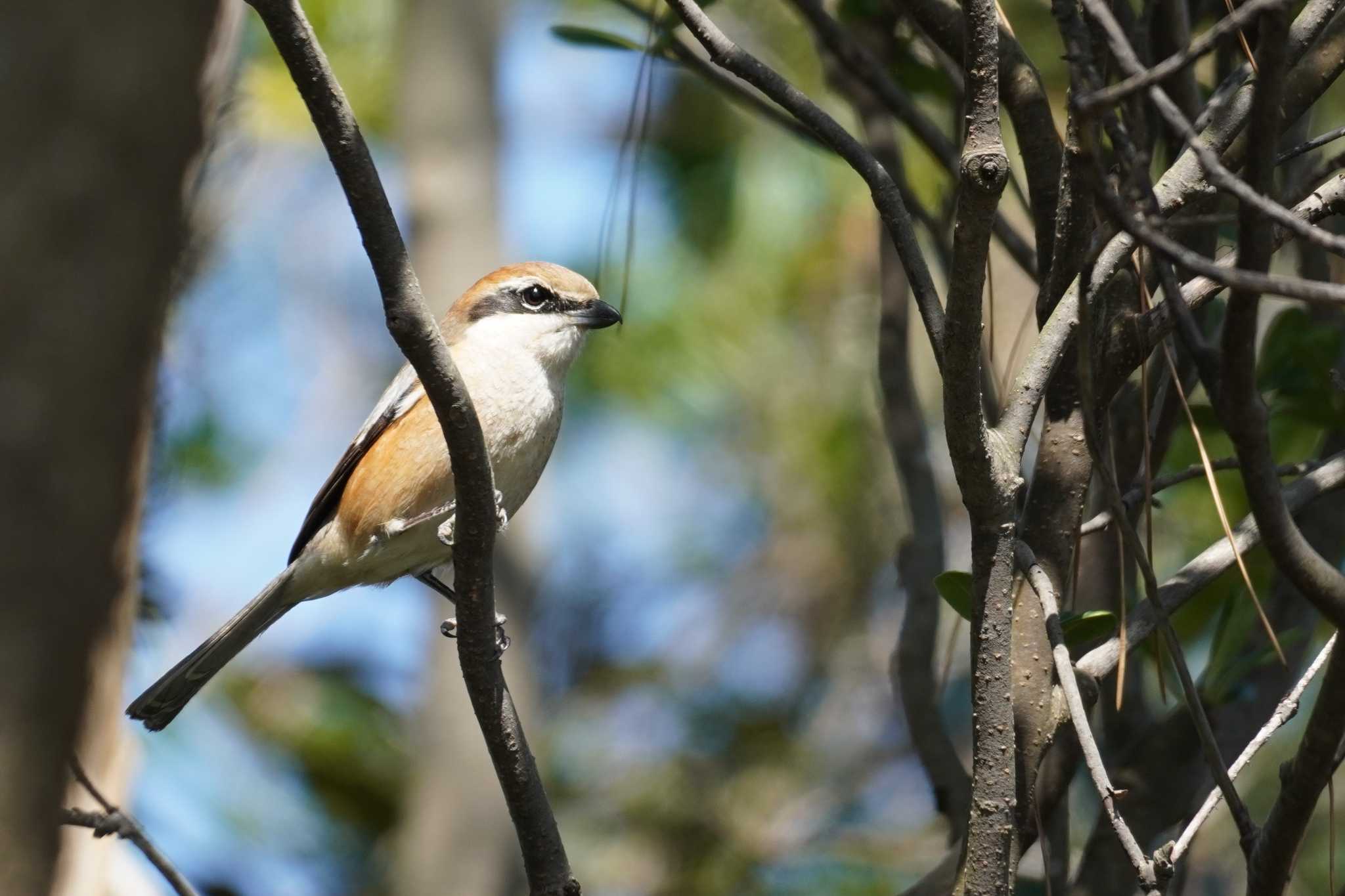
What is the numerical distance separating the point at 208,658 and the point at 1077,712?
3209 millimetres

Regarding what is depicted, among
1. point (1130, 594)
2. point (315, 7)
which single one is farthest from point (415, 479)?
point (315, 7)

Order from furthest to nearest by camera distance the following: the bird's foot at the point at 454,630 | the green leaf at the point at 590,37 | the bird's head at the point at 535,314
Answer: the bird's head at the point at 535,314 < the green leaf at the point at 590,37 < the bird's foot at the point at 454,630

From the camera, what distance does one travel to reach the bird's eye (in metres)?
4.87

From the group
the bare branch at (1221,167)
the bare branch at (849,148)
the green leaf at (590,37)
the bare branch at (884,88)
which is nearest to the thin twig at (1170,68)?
the bare branch at (1221,167)

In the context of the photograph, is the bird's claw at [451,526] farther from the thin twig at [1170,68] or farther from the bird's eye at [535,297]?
the bird's eye at [535,297]

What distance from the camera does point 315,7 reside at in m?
7.68

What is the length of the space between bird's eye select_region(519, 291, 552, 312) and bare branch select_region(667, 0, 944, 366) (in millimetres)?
2261

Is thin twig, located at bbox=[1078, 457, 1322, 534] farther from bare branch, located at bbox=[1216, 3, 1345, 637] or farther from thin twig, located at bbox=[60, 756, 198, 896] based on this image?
thin twig, located at bbox=[60, 756, 198, 896]

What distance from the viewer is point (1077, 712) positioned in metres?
2.29

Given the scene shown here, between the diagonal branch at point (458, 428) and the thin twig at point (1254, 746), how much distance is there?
120cm

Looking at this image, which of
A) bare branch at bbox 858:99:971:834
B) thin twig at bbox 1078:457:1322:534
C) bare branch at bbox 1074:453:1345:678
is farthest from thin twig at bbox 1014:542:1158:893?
bare branch at bbox 858:99:971:834

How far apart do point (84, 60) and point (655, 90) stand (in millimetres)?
5601

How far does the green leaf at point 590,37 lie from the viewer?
150 inches

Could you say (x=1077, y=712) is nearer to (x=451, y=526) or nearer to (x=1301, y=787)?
(x=1301, y=787)
